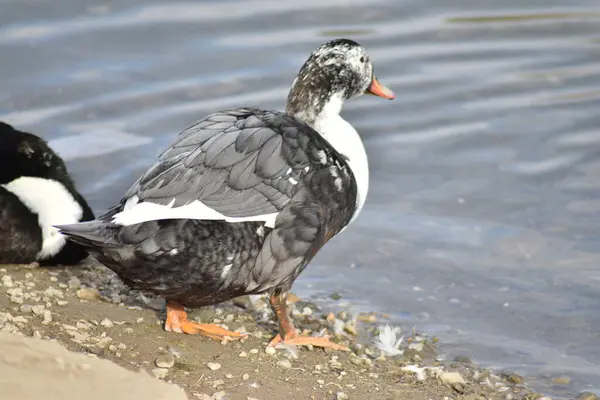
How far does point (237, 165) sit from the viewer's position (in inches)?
188

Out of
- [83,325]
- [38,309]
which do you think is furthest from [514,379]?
Result: [38,309]

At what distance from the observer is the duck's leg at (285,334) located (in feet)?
16.8

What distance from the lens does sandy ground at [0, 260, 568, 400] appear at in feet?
13.0

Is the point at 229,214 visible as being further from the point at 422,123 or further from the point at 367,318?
the point at 422,123

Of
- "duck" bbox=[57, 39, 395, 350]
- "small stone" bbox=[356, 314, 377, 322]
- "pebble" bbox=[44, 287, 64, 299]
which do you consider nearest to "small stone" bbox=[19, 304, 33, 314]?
"pebble" bbox=[44, 287, 64, 299]

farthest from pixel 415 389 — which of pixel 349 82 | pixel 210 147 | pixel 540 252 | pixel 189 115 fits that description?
pixel 189 115

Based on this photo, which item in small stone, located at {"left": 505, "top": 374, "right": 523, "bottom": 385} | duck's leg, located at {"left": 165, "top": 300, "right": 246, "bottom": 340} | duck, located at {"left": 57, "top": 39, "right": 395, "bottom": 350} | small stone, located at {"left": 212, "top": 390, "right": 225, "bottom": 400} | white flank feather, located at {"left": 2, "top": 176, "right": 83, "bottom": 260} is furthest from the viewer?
white flank feather, located at {"left": 2, "top": 176, "right": 83, "bottom": 260}

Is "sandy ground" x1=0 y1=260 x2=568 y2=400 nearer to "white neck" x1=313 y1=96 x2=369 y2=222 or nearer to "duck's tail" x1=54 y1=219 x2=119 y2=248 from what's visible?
"duck's tail" x1=54 y1=219 x2=119 y2=248

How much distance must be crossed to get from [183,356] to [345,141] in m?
1.45

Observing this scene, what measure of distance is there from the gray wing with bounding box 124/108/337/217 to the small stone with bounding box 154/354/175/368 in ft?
2.25

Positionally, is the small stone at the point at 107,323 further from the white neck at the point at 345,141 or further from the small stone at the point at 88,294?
the white neck at the point at 345,141

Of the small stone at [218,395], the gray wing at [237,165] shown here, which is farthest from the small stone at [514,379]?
the small stone at [218,395]

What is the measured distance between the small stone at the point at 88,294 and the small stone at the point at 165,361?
2.74ft

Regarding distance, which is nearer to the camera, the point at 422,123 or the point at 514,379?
the point at 514,379
